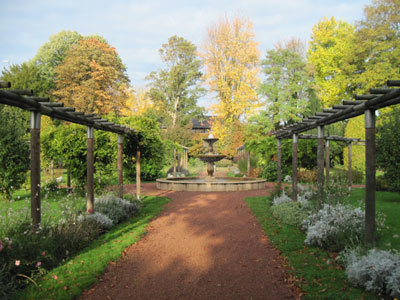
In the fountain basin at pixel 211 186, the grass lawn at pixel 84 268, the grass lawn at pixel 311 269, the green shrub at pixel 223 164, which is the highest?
the green shrub at pixel 223 164

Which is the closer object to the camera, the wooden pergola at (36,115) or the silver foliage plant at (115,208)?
the wooden pergola at (36,115)

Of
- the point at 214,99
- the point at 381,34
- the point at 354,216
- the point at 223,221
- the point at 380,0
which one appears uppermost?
the point at 380,0

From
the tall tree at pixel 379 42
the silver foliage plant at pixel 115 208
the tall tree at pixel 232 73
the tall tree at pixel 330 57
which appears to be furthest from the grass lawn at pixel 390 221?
the tall tree at pixel 232 73

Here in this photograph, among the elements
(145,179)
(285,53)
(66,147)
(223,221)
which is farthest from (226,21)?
(223,221)

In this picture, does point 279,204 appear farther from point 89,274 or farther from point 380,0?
point 380,0

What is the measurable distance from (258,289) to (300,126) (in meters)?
5.61

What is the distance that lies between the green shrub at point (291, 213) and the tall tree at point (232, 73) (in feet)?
65.3

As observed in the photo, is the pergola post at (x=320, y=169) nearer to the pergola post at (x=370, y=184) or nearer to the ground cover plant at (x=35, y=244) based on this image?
the pergola post at (x=370, y=184)

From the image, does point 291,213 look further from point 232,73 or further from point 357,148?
point 232,73

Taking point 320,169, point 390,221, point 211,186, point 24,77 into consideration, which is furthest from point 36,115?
point 24,77

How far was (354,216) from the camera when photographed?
232 inches

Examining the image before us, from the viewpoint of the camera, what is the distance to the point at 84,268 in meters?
4.63

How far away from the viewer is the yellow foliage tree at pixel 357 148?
20.1 m

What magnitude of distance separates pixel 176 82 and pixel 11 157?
29606 millimetres
